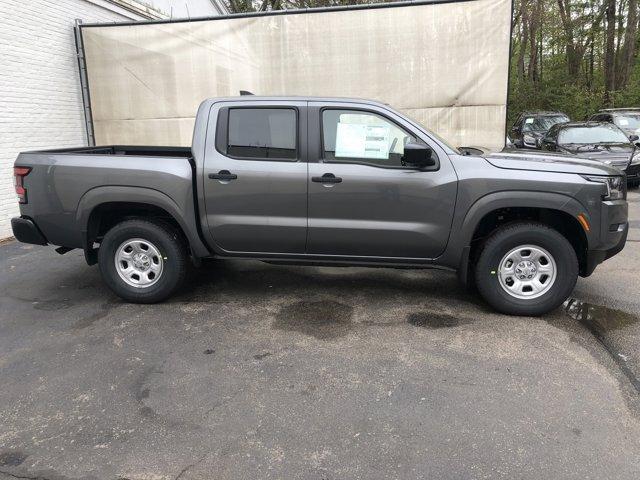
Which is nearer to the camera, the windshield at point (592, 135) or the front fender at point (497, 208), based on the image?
the front fender at point (497, 208)

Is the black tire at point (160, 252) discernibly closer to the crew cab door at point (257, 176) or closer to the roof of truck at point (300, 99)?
the crew cab door at point (257, 176)

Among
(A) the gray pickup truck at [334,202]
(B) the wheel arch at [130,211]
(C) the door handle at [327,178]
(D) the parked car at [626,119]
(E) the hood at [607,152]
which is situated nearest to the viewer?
(A) the gray pickup truck at [334,202]

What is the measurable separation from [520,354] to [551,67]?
32.3m

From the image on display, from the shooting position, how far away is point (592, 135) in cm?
1139

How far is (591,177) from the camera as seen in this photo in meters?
4.23

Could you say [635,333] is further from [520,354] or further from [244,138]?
[244,138]

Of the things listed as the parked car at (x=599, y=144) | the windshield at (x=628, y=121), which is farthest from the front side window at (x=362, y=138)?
the windshield at (x=628, y=121)

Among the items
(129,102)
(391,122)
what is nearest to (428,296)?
(391,122)

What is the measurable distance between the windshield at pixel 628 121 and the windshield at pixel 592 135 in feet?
8.65

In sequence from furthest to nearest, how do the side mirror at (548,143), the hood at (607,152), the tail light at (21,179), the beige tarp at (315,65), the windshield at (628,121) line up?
the windshield at (628,121)
the side mirror at (548,143)
the hood at (607,152)
the beige tarp at (315,65)
the tail light at (21,179)

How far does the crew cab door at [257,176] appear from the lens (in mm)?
4520

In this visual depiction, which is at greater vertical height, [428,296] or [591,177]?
[591,177]

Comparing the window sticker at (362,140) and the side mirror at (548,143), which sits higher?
the window sticker at (362,140)

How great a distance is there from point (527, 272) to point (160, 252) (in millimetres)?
3316
